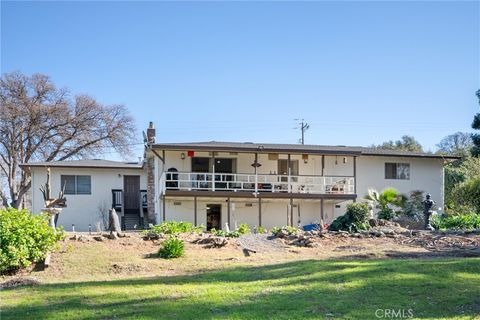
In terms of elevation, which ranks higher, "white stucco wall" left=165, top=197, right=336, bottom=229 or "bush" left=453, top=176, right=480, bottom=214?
"bush" left=453, top=176, right=480, bottom=214

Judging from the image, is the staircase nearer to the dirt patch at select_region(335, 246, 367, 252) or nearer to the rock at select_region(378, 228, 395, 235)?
the rock at select_region(378, 228, 395, 235)

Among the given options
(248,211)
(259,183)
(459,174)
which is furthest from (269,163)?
(459,174)

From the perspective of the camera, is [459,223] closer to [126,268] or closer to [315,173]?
[315,173]

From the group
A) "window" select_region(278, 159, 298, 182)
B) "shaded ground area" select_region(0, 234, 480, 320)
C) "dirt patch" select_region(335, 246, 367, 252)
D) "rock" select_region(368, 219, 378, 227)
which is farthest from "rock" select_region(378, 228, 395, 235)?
"window" select_region(278, 159, 298, 182)

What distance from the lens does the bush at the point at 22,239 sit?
13.9m

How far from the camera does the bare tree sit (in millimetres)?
42781

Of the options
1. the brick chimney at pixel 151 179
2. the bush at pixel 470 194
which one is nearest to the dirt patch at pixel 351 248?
the bush at pixel 470 194

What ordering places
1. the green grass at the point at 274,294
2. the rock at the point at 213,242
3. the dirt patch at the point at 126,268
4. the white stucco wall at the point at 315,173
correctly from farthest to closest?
the white stucco wall at the point at 315,173
the rock at the point at 213,242
the dirt patch at the point at 126,268
the green grass at the point at 274,294

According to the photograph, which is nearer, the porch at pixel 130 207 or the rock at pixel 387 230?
the rock at pixel 387 230

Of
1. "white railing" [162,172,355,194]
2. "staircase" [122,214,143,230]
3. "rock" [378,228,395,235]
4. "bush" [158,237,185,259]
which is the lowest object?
"staircase" [122,214,143,230]

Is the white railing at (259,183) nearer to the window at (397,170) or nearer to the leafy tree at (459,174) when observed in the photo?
the window at (397,170)

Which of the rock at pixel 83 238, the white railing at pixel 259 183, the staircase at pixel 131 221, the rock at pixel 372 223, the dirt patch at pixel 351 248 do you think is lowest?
the staircase at pixel 131 221

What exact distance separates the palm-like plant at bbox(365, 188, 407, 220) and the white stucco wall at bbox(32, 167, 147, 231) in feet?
46.0

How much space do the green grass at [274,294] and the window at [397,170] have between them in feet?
64.6
